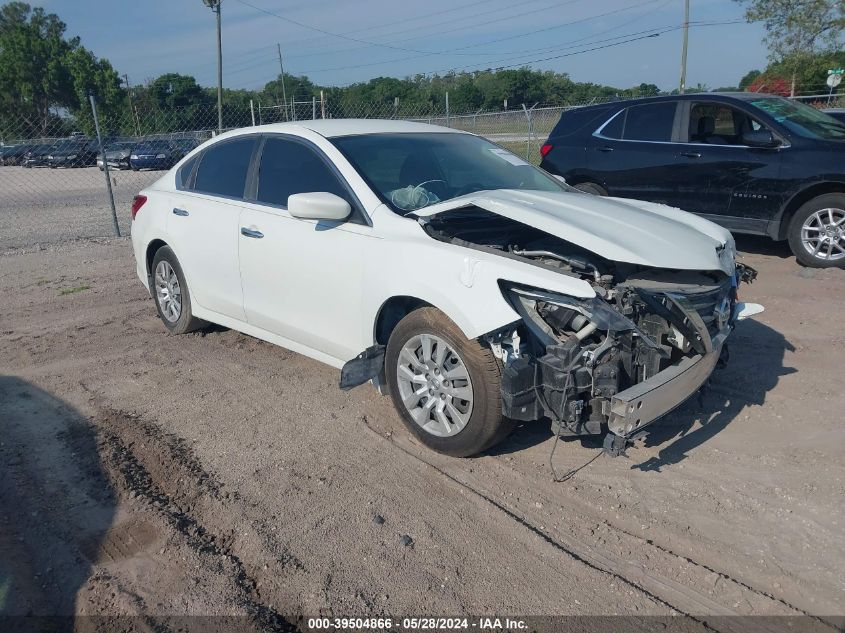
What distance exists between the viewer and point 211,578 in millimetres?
3080

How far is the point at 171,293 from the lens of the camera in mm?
6230

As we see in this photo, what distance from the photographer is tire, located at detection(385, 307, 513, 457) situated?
368 cm

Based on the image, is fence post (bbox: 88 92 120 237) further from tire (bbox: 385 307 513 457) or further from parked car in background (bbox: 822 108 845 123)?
parked car in background (bbox: 822 108 845 123)

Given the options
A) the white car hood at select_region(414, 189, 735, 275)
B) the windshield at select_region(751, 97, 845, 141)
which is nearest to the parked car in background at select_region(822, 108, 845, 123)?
the windshield at select_region(751, 97, 845, 141)

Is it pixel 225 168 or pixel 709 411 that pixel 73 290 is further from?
pixel 709 411

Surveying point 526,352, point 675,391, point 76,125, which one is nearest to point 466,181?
point 526,352

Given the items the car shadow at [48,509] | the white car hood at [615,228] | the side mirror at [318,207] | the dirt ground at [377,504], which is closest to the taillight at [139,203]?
the dirt ground at [377,504]

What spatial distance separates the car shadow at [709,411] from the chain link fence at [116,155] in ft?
29.6

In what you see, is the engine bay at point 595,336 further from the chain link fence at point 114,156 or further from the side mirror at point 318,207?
the chain link fence at point 114,156

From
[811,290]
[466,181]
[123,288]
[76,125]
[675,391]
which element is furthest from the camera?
[76,125]

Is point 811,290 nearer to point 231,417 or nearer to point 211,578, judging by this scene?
point 231,417

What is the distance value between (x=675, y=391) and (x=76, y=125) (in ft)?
148

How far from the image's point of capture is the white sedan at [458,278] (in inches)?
139

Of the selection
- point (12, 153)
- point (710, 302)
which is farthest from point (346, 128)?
point (12, 153)
